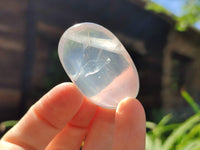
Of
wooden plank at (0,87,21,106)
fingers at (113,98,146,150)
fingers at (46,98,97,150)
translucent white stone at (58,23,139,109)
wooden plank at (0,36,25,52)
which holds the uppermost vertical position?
translucent white stone at (58,23,139,109)

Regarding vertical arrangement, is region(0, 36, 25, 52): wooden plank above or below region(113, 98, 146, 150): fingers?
below

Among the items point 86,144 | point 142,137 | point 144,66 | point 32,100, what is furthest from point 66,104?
point 144,66

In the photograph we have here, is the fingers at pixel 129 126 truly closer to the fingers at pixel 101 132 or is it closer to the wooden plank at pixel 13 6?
the fingers at pixel 101 132

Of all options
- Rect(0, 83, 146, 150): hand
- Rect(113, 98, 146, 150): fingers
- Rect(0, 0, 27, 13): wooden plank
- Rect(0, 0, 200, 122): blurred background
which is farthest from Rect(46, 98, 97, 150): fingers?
Rect(0, 0, 27, 13): wooden plank

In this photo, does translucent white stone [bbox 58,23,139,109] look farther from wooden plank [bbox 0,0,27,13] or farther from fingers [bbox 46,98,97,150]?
wooden plank [bbox 0,0,27,13]

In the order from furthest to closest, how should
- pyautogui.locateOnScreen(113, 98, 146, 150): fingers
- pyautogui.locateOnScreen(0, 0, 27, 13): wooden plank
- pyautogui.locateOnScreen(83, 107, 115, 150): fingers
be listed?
pyautogui.locateOnScreen(0, 0, 27, 13): wooden plank, pyautogui.locateOnScreen(83, 107, 115, 150): fingers, pyautogui.locateOnScreen(113, 98, 146, 150): fingers

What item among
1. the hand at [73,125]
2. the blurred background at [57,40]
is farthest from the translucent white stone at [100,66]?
the blurred background at [57,40]

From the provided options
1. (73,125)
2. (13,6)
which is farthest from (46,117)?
(13,6)
